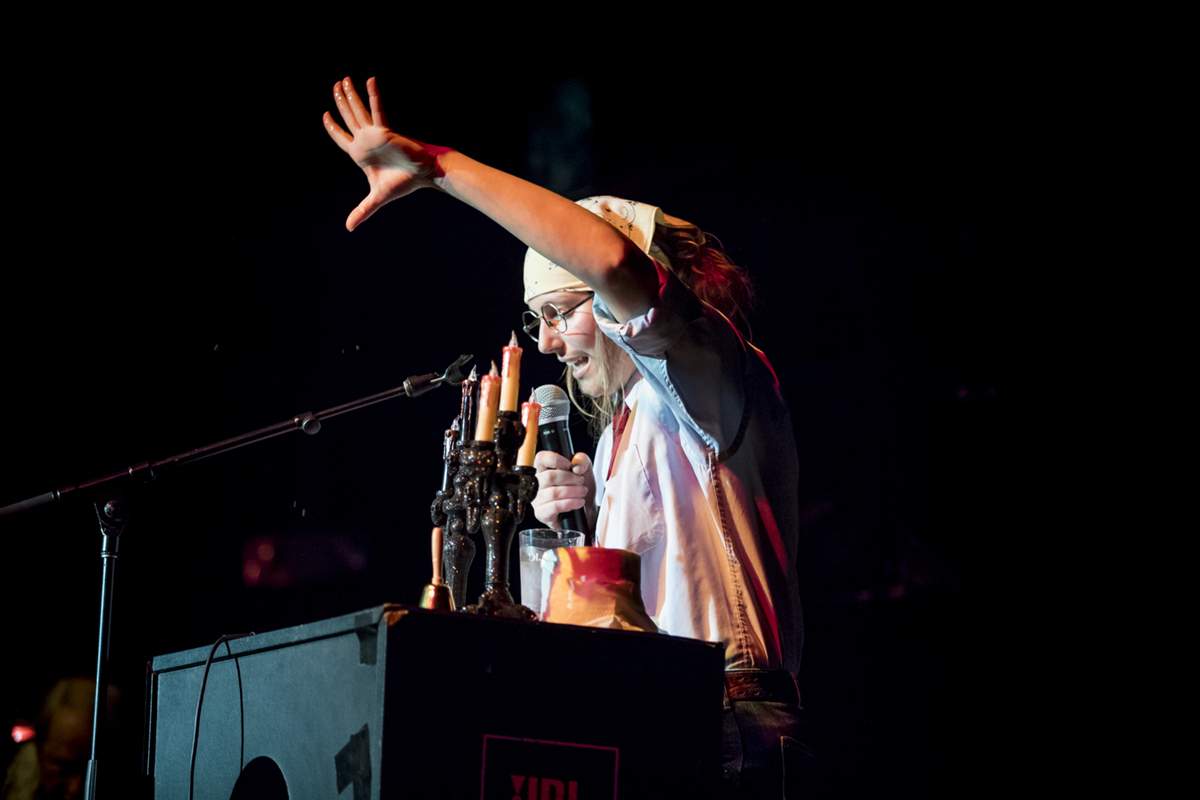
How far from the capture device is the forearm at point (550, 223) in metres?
1.22

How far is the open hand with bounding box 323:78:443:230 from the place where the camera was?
49.3 inches

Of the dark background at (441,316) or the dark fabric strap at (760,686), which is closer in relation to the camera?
the dark fabric strap at (760,686)

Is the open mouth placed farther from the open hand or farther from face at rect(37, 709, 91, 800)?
face at rect(37, 709, 91, 800)

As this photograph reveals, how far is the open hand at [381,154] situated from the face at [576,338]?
58cm

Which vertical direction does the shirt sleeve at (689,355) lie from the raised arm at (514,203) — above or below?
below

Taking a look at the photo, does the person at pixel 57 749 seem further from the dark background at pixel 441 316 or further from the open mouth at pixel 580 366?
the open mouth at pixel 580 366

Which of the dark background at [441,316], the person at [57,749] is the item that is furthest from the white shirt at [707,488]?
the person at [57,749]

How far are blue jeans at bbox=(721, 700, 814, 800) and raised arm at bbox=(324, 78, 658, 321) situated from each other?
57 cm

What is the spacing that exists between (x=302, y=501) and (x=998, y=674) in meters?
2.40

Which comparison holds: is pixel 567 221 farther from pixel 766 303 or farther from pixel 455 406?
pixel 455 406

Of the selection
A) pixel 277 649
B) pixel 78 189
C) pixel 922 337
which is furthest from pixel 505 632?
pixel 78 189

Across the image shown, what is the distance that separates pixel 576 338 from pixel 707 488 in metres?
0.46

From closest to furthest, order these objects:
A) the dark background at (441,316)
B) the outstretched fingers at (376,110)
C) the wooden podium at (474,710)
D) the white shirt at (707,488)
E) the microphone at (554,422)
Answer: the wooden podium at (474,710) → the outstretched fingers at (376,110) → the white shirt at (707,488) → the microphone at (554,422) → the dark background at (441,316)

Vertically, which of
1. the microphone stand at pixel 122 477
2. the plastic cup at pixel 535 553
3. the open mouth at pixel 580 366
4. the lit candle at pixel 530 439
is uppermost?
the open mouth at pixel 580 366
